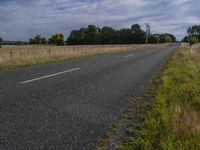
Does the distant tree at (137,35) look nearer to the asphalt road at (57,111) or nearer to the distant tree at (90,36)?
the distant tree at (90,36)

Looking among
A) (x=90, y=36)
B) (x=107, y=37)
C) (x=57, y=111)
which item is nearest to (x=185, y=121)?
(x=57, y=111)

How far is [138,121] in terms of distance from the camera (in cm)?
439

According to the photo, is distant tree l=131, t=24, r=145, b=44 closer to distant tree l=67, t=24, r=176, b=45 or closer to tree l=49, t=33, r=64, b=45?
distant tree l=67, t=24, r=176, b=45

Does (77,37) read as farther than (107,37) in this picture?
No

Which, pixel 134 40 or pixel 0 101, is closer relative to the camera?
pixel 0 101

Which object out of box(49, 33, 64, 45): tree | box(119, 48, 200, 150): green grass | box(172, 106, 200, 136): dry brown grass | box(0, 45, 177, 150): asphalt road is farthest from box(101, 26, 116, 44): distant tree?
box(172, 106, 200, 136): dry brown grass

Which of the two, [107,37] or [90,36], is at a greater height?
[90,36]

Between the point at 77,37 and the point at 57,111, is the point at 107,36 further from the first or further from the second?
the point at 57,111

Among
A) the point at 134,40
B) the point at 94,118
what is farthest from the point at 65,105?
the point at 134,40

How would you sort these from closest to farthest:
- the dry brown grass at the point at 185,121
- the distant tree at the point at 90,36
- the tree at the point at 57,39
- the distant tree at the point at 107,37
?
the dry brown grass at the point at 185,121 < the distant tree at the point at 90,36 < the tree at the point at 57,39 < the distant tree at the point at 107,37

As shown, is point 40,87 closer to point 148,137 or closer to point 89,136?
point 89,136

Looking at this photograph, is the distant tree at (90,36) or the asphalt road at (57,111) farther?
the distant tree at (90,36)

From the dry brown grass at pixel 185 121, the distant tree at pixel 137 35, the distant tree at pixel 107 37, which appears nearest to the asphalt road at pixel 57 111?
the dry brown grass at pixel 185 121

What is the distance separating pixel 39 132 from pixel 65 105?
1.54 m
